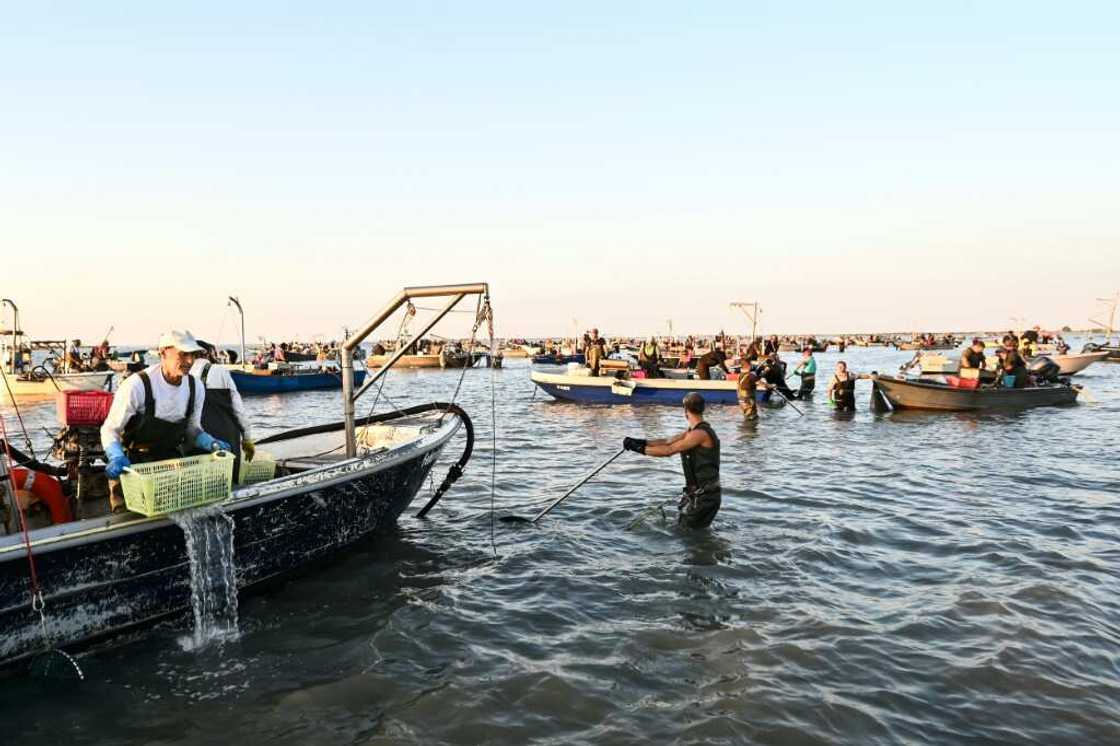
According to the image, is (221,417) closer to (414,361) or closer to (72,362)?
(72,362)

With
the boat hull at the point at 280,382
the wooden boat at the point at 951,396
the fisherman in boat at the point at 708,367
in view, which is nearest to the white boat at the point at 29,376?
the boat hull at the point at 280,382

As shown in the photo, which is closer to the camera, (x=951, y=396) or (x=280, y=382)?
(x=951, y=396)

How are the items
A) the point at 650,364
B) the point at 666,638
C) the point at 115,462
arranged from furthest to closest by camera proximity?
the point at 650,364 < the point at 666,638 < the point at 115,462

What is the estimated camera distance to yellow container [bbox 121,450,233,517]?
5.55 m

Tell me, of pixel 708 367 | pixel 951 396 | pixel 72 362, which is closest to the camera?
pixel 951 396

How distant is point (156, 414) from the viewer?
6.12 m

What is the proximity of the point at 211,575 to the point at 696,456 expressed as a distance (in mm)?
5836

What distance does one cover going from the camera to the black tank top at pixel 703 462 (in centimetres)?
903

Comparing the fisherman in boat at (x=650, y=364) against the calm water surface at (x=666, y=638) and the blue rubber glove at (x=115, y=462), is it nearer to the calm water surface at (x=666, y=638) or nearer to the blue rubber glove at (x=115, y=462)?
the calm water surface at (x=666, y=638)

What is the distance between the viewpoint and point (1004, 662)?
18.7ft

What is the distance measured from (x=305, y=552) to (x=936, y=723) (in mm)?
6123

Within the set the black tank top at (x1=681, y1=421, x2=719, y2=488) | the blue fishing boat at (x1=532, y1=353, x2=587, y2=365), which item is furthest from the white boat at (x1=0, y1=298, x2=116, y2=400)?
the blue fishing boat at (x1=532, y1=353, x2=587, y2=365)

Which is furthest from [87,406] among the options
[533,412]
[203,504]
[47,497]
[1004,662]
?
[533,412]

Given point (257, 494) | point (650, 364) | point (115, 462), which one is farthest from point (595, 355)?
point (115, 462)
